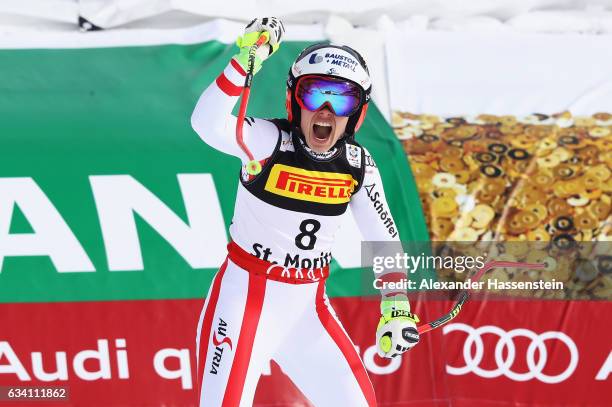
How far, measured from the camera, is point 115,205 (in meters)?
4.22

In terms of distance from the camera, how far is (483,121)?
4.70 m

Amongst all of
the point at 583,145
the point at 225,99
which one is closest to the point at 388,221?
the point at 225,99

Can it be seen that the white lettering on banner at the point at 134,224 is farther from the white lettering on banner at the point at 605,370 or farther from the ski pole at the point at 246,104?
the white lettering on banner at the point at 605,370

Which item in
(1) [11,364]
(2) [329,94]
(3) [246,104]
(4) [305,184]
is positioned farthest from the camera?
(1) [11,364]

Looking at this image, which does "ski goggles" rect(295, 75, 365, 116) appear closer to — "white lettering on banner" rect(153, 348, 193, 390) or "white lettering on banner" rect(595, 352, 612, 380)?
"white lettering on banner" rect(153, 348, 193, 390)

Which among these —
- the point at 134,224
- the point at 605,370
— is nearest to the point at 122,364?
the point at 134,224

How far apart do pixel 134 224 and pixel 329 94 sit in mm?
1808

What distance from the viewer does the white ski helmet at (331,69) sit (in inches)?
109

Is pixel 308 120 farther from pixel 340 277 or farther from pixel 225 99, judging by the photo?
pixel 340 277

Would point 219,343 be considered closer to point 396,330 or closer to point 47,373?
point 396,330

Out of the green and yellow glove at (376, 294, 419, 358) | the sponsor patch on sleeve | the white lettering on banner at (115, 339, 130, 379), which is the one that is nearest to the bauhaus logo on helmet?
the sponsor patch on sleeve

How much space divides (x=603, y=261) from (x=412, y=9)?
2146 mm

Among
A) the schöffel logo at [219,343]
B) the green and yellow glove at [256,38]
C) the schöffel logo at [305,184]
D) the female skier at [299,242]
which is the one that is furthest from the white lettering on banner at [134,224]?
the green and yellow glove at [256,38]

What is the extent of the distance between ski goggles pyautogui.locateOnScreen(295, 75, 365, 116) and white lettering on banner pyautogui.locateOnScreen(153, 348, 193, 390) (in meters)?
1.87
